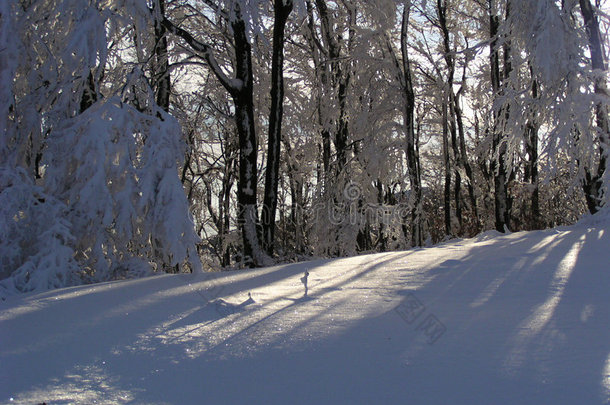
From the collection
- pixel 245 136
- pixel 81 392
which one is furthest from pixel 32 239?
pixel 81 392

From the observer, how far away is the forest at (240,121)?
5.33 m

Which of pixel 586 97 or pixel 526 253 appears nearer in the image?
pixel 526 253

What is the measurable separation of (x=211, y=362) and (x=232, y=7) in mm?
6208

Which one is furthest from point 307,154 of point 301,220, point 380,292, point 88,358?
point 88,358

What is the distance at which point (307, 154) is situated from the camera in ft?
44.6

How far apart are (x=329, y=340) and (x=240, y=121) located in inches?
224

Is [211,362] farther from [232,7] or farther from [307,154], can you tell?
[307,154]

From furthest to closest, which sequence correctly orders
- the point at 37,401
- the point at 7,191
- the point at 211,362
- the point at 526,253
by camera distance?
the point at 7,191
the point at 526,253
the point at 211,362
the point at 37,401

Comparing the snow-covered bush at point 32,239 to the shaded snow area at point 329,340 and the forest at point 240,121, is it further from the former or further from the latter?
the shaded snow area at point 329,340

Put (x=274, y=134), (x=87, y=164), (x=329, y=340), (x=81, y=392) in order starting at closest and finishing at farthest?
(x=81, y=392), (x=329, y=340), (x=87, y=164), (x=274, y=134)

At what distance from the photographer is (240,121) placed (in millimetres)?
7574

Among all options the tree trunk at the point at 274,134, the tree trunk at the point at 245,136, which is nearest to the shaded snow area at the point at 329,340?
the tree trunk at the point at 245,136

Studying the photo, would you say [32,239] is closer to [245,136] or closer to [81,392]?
[245,136]

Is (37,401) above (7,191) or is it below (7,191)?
below
